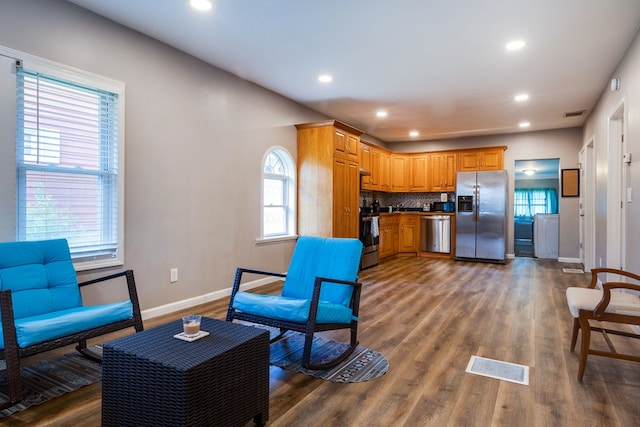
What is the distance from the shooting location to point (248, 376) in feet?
5.92

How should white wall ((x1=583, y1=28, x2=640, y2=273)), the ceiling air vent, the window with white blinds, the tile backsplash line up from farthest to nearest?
the tile backsplash
the ceiling air vent
white wall ((x1=583, y1=28, x2=640, y2=273))
the window with white blinds

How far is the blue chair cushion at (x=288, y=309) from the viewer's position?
8.05 ft

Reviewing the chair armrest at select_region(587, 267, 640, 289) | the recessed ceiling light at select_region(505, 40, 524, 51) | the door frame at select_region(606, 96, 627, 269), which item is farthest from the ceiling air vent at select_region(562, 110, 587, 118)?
the chair armrest at select_region(587, 267, 640, 289)

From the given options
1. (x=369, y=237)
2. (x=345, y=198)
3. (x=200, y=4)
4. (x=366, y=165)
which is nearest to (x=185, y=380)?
(x=200, y=4)

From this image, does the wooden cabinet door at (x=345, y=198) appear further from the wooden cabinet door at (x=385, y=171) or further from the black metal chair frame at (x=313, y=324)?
the black metal chair frame at (x=313, y=324)

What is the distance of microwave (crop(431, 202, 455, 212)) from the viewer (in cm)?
821

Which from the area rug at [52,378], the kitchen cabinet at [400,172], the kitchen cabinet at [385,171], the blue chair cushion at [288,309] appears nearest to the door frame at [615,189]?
the blue chair cushion at [288,309]

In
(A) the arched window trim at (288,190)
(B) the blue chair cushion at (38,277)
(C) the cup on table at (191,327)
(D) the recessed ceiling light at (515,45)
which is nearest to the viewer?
(C) the cup on table at (191,327)

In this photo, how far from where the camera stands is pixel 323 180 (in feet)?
18.1

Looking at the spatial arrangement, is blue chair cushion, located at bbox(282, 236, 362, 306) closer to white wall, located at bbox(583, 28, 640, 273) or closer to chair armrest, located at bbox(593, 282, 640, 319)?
chair armrest, located at bbox(593, 282, 640, 319)

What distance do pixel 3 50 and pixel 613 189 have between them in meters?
5.72

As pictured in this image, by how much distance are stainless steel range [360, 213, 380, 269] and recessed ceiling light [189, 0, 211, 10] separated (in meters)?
4.13

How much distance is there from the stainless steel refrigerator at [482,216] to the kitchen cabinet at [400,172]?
1322 mm

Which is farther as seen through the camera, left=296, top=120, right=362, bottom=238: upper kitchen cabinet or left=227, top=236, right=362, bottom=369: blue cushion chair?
left=296, top=120, right=362, bottom=238: upper kitchen cabinet
